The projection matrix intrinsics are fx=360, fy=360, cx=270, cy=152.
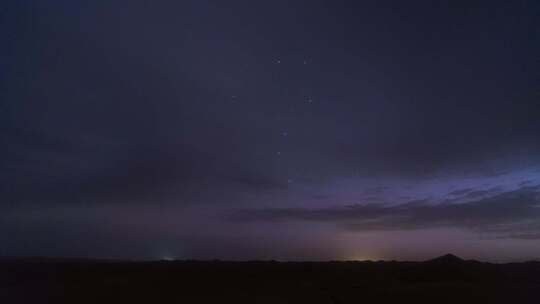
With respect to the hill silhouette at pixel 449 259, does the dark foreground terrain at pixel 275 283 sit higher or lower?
lower

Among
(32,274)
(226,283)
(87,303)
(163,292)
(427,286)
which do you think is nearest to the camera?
(87,303)

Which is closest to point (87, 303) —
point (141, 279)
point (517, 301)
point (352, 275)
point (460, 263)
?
point (141, 279)

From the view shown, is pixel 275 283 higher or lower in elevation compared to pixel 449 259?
lower

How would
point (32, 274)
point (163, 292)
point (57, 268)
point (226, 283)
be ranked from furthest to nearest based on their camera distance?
point (57, 268) → point (32, 274) → point (226, 283) → point (163, 292)

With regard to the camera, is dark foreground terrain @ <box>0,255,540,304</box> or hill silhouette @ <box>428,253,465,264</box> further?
hill silhouette @ <box>428,253,465,264</box>

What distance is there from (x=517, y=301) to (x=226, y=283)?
816 inches

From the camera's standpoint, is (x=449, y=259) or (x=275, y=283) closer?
(x=275, y=283)

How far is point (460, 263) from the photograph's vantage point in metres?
39.4

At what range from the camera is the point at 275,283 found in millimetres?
30438

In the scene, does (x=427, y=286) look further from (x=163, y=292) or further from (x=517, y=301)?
(x=163, y=292)

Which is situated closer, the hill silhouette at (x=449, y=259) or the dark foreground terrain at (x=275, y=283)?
the dark foreground terrain at (x=275, y=283)

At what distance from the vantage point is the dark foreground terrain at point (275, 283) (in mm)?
23766

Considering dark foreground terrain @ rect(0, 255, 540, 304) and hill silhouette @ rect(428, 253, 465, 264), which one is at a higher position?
hill silhouette @ rect(428, 253, 465, 264)

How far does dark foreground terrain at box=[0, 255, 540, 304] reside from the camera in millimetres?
23766
